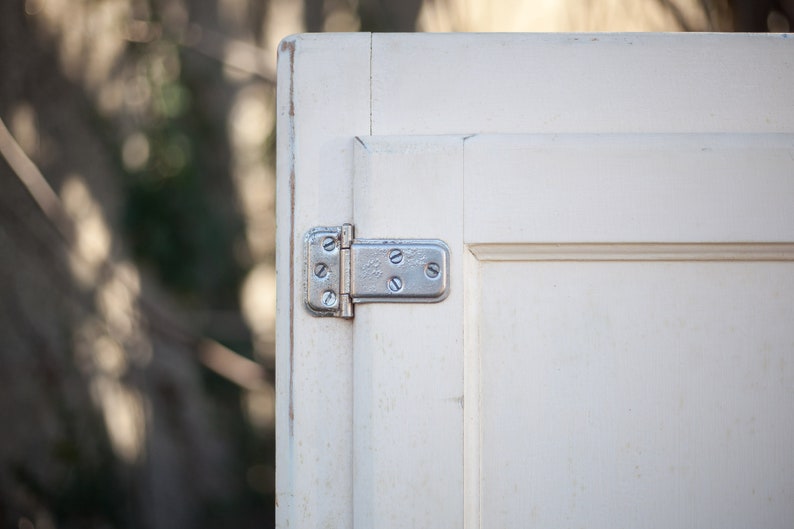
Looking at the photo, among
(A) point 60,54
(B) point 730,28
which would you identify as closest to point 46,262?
(A) point 60,54

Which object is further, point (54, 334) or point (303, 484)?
point (54, 334)

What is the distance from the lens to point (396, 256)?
69cm

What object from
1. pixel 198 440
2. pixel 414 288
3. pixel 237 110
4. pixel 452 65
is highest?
pixel 237 110

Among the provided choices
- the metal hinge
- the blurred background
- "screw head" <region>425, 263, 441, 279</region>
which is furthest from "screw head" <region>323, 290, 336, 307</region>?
the blurred background

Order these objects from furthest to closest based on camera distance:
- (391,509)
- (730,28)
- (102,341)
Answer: (730,28)
(102,341)
(391,509)

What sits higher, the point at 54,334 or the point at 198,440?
the point at 54,334

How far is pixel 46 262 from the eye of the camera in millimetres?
1603

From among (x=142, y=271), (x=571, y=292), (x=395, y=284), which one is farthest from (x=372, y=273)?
(x=142, y=271)

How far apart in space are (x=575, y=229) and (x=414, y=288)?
21 centimetres

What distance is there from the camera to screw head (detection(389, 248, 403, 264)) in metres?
0.69

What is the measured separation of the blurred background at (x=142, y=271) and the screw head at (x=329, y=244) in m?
0.94

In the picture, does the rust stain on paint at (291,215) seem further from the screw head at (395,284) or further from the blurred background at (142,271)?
the blurred background at (142,271)

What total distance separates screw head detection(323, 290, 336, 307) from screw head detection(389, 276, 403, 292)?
0.07 m

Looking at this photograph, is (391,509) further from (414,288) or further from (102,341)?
(102,341)
